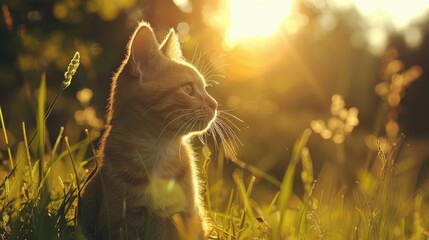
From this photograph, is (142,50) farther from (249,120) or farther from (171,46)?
(249,120)

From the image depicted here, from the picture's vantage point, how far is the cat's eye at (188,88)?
372 cm

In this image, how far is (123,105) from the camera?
341cm

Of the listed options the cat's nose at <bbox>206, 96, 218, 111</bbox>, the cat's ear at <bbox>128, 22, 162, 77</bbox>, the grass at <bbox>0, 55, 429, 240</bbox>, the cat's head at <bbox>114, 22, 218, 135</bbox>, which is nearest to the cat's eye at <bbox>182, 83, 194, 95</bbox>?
the cat's head at <bbox>114, 22, 218, 135</bbox>

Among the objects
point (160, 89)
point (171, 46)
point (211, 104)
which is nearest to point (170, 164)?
point (160, 89)

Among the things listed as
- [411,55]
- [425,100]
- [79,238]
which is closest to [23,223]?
[79,238]

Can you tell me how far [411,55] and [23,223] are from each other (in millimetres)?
24291

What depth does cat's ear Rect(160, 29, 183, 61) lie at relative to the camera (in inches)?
162

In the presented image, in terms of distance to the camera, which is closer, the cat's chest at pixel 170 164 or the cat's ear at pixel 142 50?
the cat's chest at pixel 170 164

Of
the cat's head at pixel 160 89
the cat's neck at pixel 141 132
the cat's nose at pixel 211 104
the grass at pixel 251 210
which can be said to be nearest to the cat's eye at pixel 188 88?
the cat's head at pixel 160 89

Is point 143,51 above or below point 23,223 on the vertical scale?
above

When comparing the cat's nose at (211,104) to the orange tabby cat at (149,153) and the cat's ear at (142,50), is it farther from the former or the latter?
the cat's ear at (142,50)

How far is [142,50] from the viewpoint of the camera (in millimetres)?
3467

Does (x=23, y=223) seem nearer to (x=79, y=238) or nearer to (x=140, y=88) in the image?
(x=79, y=238)

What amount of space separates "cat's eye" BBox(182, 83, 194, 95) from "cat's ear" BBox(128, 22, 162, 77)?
256 millimetres
